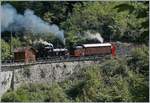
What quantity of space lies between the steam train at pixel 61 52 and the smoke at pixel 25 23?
2.87 metres

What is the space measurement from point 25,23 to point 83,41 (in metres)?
3.26

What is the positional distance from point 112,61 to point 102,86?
8.42 feet

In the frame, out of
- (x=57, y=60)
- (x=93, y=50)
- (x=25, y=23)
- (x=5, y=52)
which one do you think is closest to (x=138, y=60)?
(x=93, y=50)

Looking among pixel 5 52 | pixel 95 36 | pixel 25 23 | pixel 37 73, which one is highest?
pixel 25 23

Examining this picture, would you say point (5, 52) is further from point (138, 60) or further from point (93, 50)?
point (138, 60)

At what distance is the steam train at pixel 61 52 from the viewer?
21.2 metres

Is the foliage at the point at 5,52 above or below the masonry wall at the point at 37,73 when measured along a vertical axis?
above

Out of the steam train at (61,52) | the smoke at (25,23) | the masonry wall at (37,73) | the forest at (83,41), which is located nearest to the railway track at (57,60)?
the masonry wall at (37,73)

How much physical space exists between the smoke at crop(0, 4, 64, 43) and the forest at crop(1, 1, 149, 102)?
2.9 inches

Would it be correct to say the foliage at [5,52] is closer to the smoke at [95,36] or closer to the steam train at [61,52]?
the steam train at [61,52]

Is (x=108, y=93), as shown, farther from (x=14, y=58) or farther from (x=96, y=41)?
(x=96, y=41)

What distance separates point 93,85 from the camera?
18891 millimetres

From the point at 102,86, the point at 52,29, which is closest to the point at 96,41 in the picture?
the point at 52,29

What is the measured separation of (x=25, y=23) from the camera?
27344 millimetres
